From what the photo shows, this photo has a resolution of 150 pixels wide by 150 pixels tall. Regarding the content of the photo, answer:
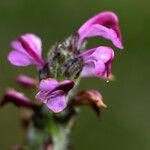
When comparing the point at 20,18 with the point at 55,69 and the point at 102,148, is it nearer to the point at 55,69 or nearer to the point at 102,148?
the point at 102,148

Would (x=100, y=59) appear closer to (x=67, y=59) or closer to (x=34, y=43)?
(x=67, y=59)

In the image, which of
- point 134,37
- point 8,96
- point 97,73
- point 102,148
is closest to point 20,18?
point 134,37

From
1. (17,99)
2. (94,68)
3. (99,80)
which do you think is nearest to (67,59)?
(94,68)

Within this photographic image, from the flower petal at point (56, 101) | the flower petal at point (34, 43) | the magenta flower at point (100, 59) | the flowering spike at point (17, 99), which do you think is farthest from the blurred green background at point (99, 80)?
the flower petal at point (56, 101)

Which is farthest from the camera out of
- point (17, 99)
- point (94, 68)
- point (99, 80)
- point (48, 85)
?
point (99, 80)

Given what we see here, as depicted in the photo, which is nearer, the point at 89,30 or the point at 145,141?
the point at 89,30

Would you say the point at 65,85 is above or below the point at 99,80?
above

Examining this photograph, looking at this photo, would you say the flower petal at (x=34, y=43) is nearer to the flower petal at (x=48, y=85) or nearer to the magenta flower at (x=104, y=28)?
the magenta flower at (x=104, y=28)

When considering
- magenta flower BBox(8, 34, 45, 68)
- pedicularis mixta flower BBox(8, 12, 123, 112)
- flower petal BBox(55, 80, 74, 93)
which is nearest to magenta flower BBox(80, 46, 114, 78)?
pedicularis mixta flower BBox(8, 12, 123, 112)
